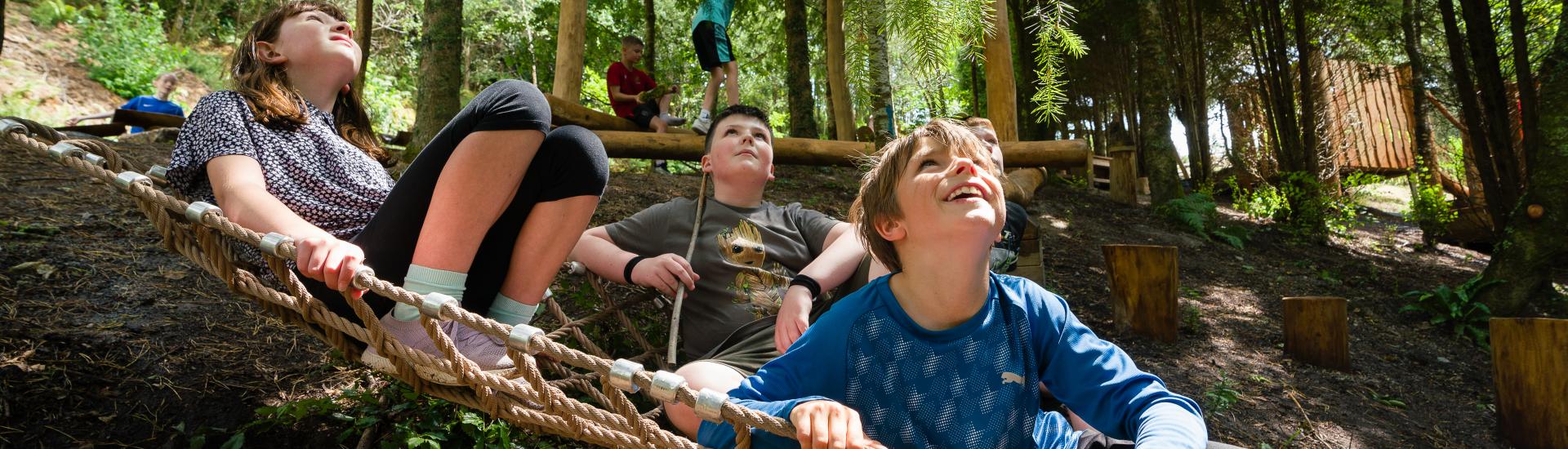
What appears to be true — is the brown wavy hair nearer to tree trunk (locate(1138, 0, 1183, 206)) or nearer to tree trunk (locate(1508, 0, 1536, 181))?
tree trunk (locate(1508, 0, 1536, 181))

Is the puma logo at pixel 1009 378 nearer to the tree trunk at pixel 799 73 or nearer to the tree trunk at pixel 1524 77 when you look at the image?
the tree trunk at pixel 1524 77

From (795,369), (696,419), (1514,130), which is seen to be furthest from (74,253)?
(1514,130)

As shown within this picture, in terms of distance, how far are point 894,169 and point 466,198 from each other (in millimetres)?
805

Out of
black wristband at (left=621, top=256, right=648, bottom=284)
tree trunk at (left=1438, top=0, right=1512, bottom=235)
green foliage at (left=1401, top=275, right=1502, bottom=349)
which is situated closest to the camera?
black wristband at (left=621, top=256, right=648, bottom=284)

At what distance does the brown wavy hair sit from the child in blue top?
3.66 feet

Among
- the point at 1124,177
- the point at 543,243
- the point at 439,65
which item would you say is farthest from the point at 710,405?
the point at 1124,177

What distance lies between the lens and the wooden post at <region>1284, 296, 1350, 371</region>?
363 centimetres

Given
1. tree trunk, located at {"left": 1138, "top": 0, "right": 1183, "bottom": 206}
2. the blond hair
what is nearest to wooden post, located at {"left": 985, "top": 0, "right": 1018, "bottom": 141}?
the blond hair

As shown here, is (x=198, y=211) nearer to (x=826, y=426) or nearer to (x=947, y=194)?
(x=826, y=426)

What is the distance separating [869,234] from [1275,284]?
208 inches

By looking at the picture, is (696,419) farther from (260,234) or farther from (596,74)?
(596,74)

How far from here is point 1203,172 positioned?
1050 centimetres

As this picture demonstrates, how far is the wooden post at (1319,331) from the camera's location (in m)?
3.63

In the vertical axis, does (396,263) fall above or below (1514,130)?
below
